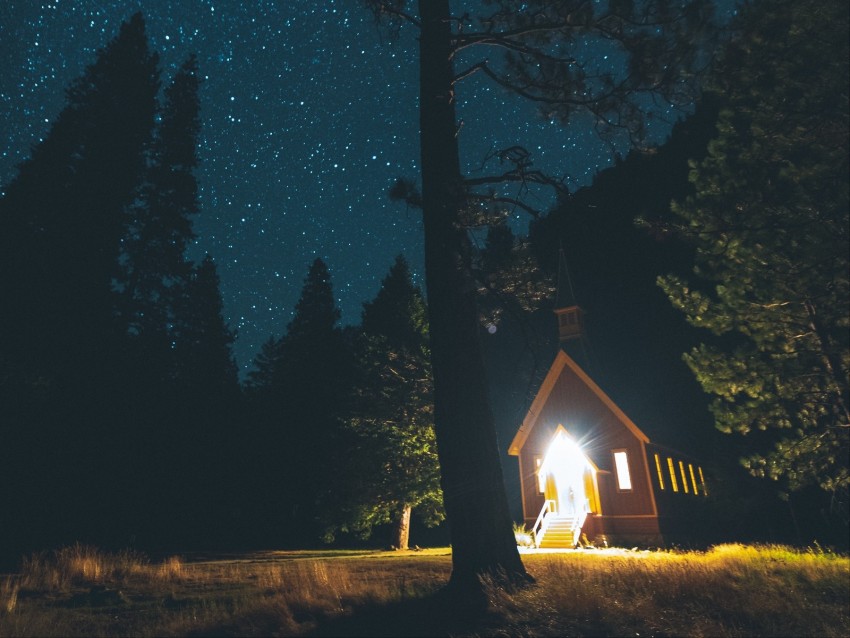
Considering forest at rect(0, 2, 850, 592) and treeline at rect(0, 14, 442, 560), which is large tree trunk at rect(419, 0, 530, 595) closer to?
forest at rect(0, 2, 850, 592)

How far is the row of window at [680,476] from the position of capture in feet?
69.1

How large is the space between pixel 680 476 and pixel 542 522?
784 cm

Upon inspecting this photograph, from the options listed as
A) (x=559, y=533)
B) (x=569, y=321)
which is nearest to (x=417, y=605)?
(x=559, y=533)

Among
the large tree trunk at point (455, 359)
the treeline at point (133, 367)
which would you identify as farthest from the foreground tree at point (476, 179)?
the treeline at point (133, 367)

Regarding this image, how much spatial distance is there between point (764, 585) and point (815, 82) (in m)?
9.07

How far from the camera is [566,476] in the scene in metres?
22.0

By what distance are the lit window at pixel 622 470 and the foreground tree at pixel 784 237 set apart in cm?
937

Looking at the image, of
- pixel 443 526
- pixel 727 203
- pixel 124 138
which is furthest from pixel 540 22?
pixel 443 526

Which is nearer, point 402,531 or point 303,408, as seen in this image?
point 402,531

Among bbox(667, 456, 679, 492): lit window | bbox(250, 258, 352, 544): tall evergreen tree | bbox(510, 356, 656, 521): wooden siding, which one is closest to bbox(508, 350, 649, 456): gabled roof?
bbox(510, 356, 656, 521): wooden siding

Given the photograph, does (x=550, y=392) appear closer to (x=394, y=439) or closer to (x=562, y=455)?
(x=562, y=455)

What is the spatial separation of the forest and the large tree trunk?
4 centimetres

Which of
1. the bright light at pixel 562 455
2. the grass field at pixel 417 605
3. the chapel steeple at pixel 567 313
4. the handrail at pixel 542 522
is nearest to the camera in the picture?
the grass field at pixel 417 605

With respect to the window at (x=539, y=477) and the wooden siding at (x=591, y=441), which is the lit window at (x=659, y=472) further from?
the window at (x=539, y=477)
